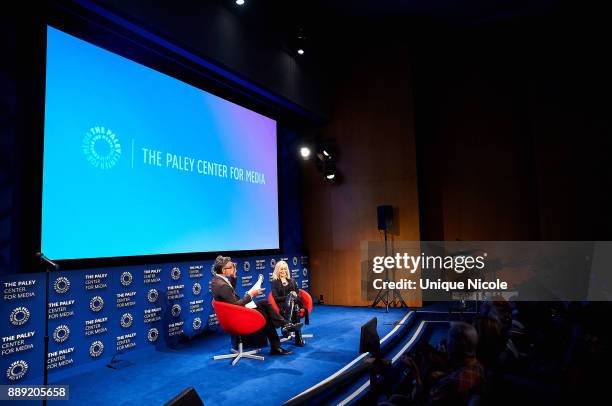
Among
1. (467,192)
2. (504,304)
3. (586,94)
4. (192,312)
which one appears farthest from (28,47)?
(586,94)

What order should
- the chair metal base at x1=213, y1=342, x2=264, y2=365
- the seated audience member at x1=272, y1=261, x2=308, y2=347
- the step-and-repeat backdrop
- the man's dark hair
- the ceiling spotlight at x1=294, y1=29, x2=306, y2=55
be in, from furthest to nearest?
the ceiling spotlight at x1=294, y1=29, x2=306, y2=55, the seated audience member at x1=272, y1=261, x2=308, y2=347, the man's dark hair, the chair metal base at x1=213, y1=342, x2=264, y2=365, the step-and-repeat backdrop

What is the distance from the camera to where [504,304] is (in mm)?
4180

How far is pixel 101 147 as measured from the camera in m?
4.86

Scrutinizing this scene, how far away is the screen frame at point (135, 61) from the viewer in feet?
13.9

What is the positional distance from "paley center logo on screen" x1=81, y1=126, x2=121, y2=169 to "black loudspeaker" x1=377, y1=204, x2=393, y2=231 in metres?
4.93

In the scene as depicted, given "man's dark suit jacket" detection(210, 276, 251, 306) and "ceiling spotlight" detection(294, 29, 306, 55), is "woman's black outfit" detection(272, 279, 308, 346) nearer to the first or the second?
"man's dark suit jacket" detection(210, 276, 251, 306)

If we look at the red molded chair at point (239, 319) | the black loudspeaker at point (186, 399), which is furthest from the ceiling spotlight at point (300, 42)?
the black loudspeaker at point (186, 399)

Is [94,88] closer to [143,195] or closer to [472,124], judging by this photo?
[143,195]

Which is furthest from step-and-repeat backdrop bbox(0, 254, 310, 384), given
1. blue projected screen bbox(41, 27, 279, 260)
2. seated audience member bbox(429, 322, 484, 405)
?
seated audience member bbox(429, 322, 484, 405)

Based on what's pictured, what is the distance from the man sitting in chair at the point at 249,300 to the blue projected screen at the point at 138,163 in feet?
3.54

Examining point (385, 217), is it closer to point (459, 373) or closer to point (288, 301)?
point (288, 301)

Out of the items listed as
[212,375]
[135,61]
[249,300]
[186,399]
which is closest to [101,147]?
[135,61]

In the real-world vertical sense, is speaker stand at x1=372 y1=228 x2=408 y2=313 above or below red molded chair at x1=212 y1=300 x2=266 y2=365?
below

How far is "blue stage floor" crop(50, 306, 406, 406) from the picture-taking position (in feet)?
12.1
